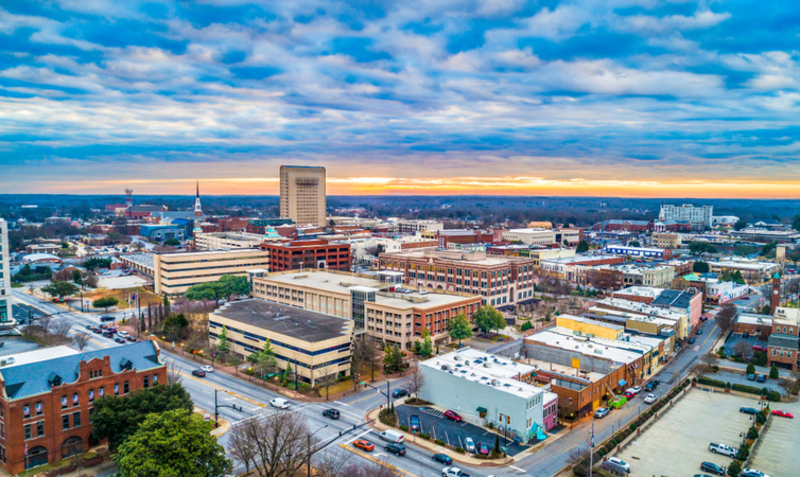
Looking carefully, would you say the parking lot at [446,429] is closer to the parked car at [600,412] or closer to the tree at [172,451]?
the parked car at [600,412]

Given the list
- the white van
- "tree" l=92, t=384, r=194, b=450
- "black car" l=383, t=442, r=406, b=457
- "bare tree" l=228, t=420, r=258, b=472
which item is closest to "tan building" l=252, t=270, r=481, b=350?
the white van

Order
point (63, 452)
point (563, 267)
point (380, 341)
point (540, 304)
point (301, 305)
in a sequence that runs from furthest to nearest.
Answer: point (563, 267)
point (540, 304)
point (301, 305)
point (380, 341)
point (63, 452)

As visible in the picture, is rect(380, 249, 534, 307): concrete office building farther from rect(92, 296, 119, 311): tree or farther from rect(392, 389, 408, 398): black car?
rect(92, 296, 119, 311): tree

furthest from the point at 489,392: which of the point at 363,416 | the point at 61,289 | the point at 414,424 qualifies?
the point at 61,289

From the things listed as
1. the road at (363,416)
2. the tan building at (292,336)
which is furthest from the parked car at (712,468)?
the tan building at (292,336)

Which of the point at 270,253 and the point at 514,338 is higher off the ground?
the point at 270,253

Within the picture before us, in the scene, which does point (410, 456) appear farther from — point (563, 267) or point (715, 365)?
point (563, 267)

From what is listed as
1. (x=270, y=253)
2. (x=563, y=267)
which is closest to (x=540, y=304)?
(x=563, y=267)
